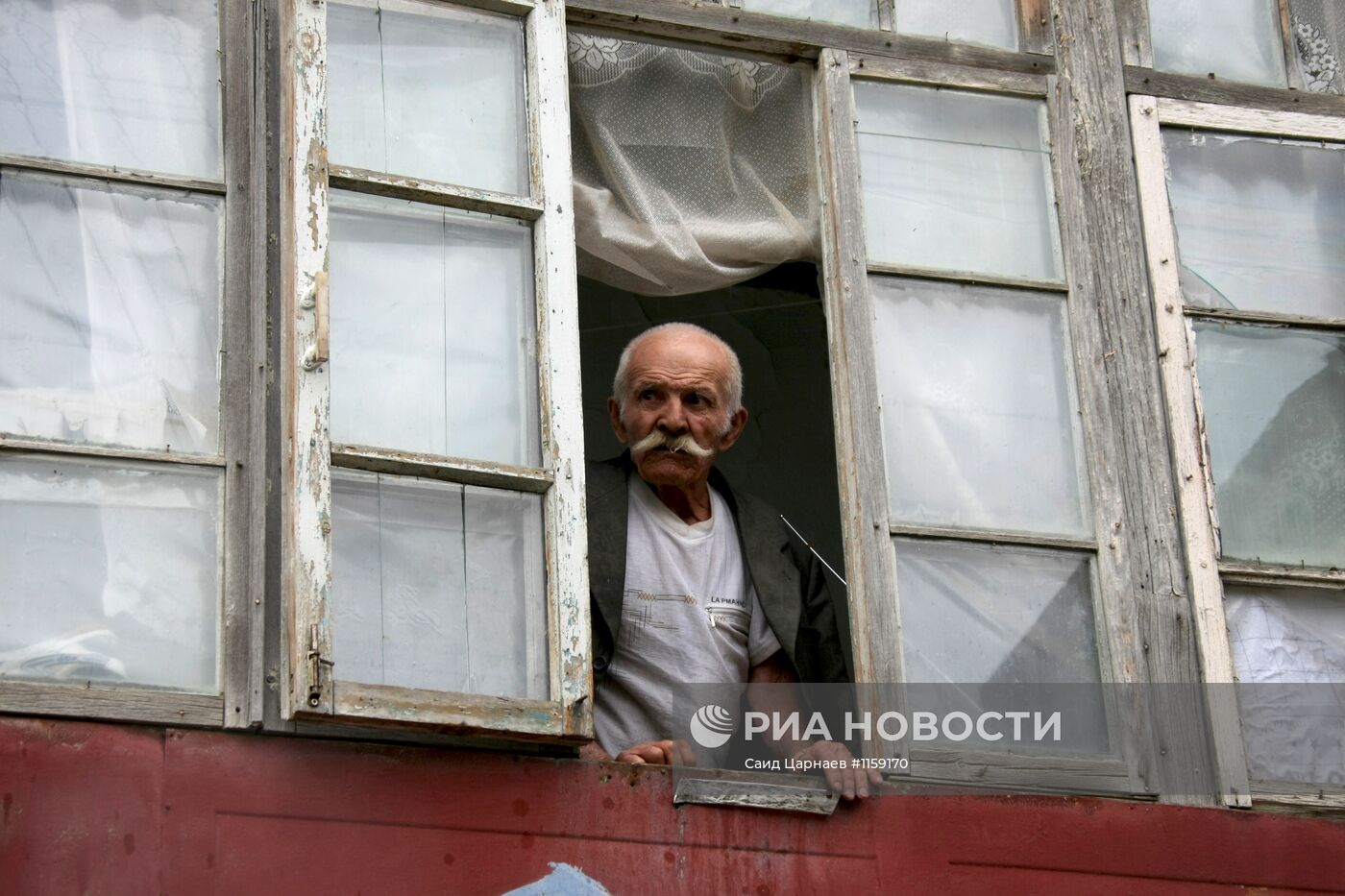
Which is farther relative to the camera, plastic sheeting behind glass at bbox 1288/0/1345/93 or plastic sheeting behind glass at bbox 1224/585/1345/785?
Result: plastic sheeting behind glass at bbox 1288/0/1345/93

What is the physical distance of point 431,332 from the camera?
15.1 feet

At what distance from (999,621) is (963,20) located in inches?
58.4

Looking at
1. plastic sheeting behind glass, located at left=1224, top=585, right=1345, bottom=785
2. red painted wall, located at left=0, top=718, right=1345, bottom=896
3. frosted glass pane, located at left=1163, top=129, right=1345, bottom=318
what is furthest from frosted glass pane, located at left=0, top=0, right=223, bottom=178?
plastic sheeting behind glass, located at left=1224, top=585, right=1345, bottom=785

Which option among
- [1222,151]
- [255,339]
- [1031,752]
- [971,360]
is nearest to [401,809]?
[255,339]

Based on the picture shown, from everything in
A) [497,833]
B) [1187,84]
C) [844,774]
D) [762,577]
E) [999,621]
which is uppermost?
[1187,84]

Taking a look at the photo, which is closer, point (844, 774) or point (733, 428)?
point (844, 774)

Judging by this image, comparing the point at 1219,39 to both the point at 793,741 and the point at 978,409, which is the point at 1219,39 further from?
the point at 793,741

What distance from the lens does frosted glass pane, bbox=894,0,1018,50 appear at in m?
5.46

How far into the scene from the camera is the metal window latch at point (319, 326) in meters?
4.30

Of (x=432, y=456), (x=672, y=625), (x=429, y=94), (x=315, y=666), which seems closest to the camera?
(x=315, y=666)

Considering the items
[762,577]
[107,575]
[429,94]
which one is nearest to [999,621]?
[762,577]

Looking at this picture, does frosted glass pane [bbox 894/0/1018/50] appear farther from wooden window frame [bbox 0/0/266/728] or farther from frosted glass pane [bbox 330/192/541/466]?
wooden window frame [bbox 0/0/266/728]

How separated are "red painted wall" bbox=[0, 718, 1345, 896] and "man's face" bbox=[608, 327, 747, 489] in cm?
108

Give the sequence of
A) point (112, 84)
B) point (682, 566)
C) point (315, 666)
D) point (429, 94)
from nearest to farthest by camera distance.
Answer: point (315, 666)
point (112, 84)
point (429, 94)
point (682, 566)
